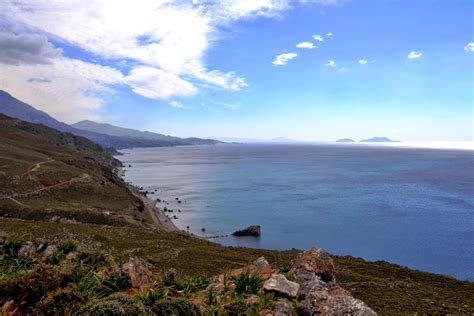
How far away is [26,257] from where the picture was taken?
20641mm

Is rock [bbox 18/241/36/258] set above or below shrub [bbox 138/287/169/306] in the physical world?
below

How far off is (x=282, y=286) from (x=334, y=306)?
2.72 metres

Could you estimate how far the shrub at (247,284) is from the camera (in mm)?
16508

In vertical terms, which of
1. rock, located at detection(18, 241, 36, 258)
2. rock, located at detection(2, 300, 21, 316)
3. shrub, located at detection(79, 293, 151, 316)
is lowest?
rock, located at detection(18, 241, 36, 258)

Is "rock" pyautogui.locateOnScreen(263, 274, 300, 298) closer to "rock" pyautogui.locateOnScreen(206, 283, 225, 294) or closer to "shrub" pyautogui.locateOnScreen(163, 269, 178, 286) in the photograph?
"rock" pyautogui.locateOnScreen(206, 283, 225, 294)

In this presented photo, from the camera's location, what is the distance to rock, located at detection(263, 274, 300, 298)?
52.2 ft

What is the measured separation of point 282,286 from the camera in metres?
16.2

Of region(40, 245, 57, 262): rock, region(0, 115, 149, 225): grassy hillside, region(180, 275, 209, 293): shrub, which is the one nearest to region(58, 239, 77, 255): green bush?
region(40, 245, 57, 262): rock

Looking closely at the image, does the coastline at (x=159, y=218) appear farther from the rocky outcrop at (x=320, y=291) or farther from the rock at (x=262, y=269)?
the rocky outcrop at (x=320, y=291)

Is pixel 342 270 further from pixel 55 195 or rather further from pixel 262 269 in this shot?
pixel 55 195

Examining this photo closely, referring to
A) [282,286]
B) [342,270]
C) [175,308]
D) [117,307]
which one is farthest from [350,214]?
[117,307]

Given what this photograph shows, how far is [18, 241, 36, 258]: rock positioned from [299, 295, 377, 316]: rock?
1678 centimetres

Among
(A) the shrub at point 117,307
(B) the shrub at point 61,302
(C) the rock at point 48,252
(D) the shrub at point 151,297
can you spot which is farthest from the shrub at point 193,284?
(C) the rock at point 48,252

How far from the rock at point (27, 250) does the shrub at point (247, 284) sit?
13.3m
